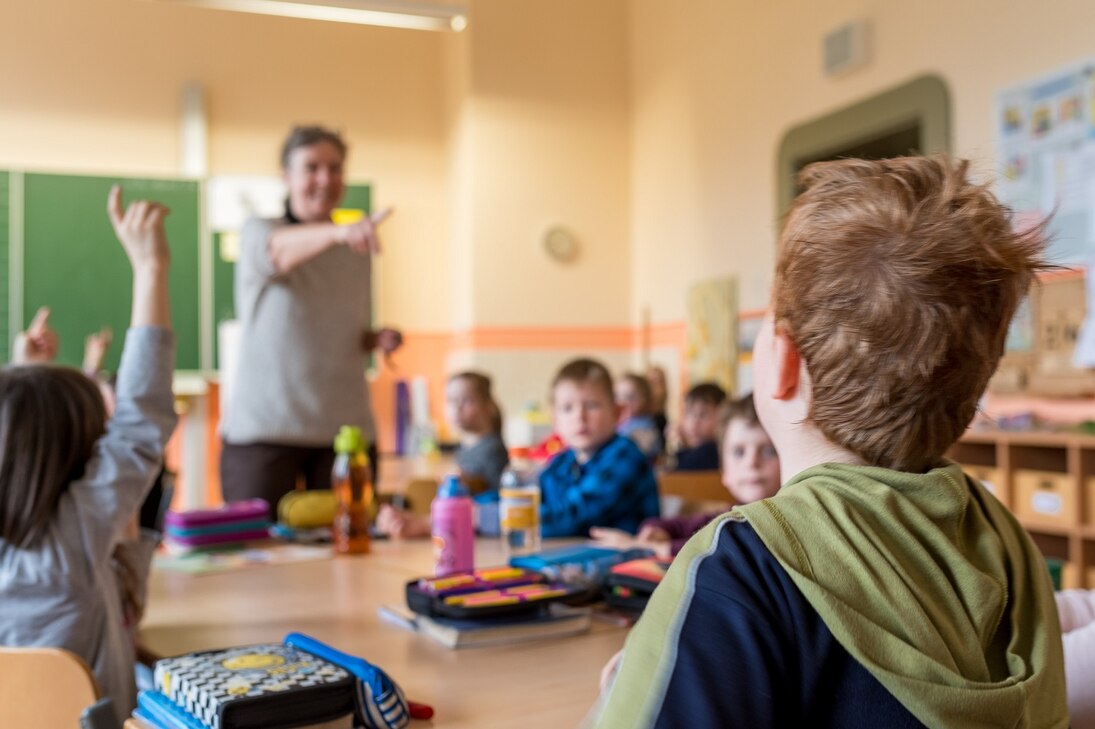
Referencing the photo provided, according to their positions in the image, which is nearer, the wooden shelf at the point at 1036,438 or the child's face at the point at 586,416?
the child's face at the point at 586,416

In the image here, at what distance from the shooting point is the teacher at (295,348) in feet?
8.42

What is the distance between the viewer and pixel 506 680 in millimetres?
1159

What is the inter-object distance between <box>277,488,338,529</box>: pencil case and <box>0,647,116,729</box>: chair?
4.01ft

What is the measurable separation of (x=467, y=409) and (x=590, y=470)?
105cm

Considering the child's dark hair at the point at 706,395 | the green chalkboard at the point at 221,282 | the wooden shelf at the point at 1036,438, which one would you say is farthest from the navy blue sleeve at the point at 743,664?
the green chalkboard at the point at 221,282

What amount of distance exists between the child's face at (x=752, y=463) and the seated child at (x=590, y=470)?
0.88 ft

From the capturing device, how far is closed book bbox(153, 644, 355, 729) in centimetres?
93

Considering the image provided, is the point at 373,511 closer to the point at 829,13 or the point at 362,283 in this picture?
the point at 362,283

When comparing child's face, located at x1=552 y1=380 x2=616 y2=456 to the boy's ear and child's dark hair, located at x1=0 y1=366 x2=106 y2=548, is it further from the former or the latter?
the boy's ear

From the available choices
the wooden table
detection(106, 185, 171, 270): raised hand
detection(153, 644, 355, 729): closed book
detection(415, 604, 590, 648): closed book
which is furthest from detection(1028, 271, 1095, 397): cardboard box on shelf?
detection(153, 644, 355, 729): closed book

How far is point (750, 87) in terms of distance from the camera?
220 inches

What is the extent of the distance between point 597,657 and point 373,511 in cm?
129

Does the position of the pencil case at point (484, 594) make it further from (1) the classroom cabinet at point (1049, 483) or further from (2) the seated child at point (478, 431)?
(1) the classroom cabinet at point (1049, 483)

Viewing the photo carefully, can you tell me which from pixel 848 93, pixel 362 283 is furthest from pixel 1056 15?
pixel 362 283
